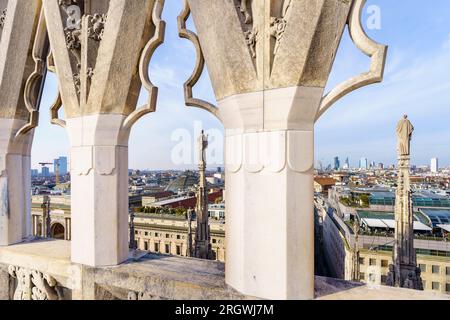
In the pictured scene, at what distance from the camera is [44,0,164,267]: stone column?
8.63ft

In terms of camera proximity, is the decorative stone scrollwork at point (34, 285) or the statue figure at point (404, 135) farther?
the statue figure at point (404, 135)

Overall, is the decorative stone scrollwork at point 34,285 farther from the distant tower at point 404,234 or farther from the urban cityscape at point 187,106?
the distant tower at point 404,234

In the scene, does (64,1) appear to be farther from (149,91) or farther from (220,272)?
(220,272)

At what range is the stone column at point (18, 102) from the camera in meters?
3.36

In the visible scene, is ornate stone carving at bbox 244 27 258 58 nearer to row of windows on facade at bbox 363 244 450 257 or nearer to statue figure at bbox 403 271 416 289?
statue figure at bbox 403 271 416 289

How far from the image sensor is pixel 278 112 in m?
1.97

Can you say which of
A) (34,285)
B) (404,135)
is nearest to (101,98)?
(34,285)

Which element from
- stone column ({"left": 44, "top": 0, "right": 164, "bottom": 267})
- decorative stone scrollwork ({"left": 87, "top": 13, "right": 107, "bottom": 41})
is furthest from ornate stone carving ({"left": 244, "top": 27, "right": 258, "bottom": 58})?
decorative stone scrollwork ({"left": 87, "top": 13, "right": 107, "bottom": 41})

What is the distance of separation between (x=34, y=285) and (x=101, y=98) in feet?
7.02

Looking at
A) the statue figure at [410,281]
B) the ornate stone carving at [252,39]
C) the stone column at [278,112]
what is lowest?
the statue figure at [410,281]

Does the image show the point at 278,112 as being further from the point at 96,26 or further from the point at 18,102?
the point at 18,102

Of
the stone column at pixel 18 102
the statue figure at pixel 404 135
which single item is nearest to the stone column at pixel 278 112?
the stone column at pixel 18 102

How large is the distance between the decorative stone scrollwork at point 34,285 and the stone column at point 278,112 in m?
2.08

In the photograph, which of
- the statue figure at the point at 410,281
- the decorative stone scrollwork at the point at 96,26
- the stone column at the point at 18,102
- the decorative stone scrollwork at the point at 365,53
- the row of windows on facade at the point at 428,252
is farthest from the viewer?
the row of windows on facade at the point at 428,252
